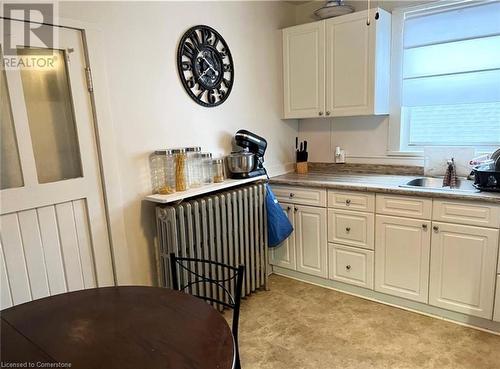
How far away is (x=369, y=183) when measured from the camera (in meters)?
2.76

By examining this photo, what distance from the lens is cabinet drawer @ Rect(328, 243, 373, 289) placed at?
2.76m

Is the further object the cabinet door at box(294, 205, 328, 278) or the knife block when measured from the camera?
A: the knife block

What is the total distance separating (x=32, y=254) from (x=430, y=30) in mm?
3226

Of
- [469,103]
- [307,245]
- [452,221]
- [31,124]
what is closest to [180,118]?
[31,124]

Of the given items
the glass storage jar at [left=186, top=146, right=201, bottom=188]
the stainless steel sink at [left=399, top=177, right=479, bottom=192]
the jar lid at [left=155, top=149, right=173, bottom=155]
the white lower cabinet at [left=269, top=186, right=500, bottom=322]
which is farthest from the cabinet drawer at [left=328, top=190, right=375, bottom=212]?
the jar lid at [left=155, top=149, right=173, bottom=155]

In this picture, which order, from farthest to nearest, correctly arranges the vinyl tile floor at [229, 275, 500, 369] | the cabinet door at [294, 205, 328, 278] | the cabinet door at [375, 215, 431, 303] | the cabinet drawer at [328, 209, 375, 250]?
the cabinet door at [294, 205, 328, 278]
the cabinet drawer at [328, 209, 375, 250]
the cabinet door at [375, 215, 431, 303]
the vinyl tile floor at [229, 275, 500, 369]

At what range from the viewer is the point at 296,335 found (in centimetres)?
238

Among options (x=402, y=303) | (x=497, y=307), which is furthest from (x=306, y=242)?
(x=497, y=307)

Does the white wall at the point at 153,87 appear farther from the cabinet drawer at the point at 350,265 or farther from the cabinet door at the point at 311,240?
the cabinet drawer at the point at 350,265

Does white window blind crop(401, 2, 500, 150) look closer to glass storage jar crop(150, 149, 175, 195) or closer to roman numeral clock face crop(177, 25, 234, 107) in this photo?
roman numeral clock face crop(177, 25, 234, 107)

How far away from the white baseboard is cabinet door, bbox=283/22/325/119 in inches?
58.2

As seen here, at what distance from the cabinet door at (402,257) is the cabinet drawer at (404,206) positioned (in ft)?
0.14

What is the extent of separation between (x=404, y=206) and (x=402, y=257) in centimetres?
38

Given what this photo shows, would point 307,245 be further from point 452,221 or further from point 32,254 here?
point 32,254
